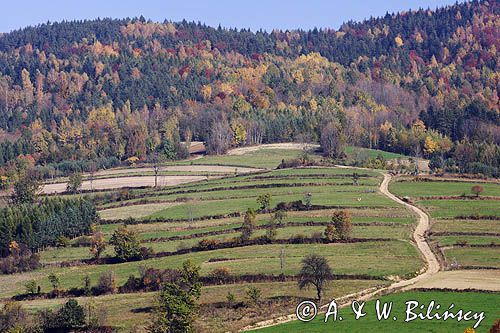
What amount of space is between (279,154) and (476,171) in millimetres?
49550

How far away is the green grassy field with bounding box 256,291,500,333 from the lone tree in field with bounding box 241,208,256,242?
32.9 m

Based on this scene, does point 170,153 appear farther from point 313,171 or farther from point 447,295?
point 447,295

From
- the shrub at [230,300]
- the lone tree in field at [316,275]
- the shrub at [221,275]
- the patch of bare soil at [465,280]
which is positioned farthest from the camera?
the shrub at [221,275]

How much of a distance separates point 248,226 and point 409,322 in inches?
1759

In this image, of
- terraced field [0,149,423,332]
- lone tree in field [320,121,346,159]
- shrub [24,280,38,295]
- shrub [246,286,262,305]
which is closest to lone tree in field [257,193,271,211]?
terraced field [0,149,423,332]

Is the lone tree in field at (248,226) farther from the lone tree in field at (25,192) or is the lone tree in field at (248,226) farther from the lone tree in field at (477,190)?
the lone tree in field at (25,192)

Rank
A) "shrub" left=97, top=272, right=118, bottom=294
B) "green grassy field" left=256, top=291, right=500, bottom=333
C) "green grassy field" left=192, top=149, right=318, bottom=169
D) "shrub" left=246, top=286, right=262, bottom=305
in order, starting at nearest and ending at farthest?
"green grassy field" left=256, top=291, right=500, bottom=333 < "shrub" left=246, top=286, right=262, bottom=305 < "shrub" left=97, top=272, right=118, bottom=294 < "green grassy field" left=192, top=149, right=318, bottom=169

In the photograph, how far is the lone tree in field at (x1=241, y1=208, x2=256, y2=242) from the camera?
10969 centimetres

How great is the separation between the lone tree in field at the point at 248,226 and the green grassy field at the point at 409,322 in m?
32.9

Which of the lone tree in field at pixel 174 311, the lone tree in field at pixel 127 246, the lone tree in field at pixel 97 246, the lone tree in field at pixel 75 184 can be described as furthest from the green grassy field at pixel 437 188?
the lone tree in field at pixel 174 311

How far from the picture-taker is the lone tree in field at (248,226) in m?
110

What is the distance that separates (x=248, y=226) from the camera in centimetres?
11119

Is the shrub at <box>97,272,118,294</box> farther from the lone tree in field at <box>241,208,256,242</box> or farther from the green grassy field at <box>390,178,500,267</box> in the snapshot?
the green grassy field at <box>390,178,500,267</box>

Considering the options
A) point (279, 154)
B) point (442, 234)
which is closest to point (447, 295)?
point (442, 234)
